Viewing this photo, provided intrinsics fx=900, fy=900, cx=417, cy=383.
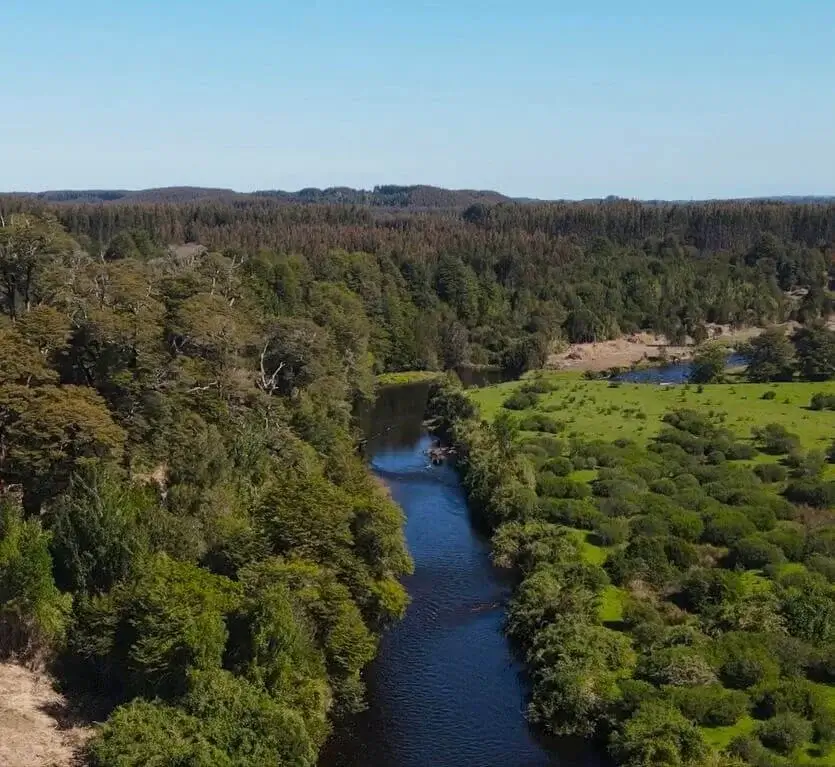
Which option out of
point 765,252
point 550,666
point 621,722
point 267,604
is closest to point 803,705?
point 621,722

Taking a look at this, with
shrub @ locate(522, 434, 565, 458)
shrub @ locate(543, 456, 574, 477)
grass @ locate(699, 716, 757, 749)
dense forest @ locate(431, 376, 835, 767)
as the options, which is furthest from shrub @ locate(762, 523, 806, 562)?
shrub @ locate(522, 434, 565, 458)

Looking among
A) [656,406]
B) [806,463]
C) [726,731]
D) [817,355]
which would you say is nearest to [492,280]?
[817,355]

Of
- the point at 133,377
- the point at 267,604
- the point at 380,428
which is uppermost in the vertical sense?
the point at 133,377

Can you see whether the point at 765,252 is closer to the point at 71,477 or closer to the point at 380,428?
the point at 380,428

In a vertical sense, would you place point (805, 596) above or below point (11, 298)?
below

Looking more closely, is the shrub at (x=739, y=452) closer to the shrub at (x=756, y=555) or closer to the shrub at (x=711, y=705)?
the shrub at (x=756, y=555)

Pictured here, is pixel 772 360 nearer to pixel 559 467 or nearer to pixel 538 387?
pixel 538 387
